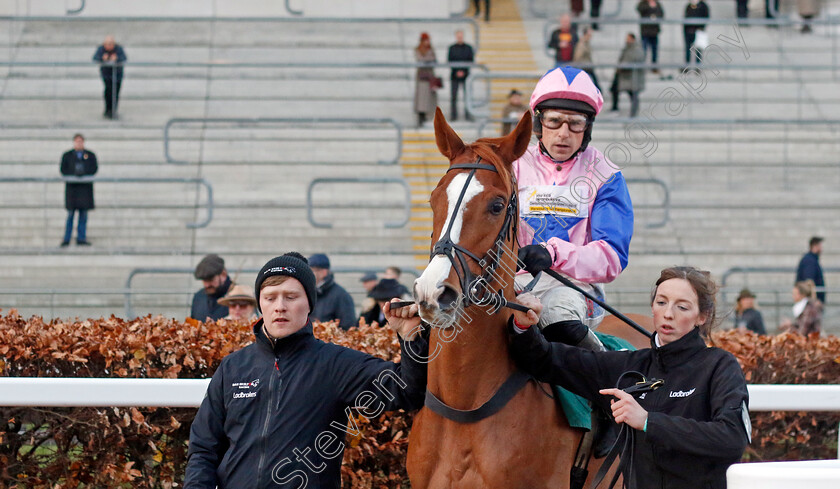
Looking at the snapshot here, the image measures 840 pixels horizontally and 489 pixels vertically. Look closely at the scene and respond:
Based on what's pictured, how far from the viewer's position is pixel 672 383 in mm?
3307

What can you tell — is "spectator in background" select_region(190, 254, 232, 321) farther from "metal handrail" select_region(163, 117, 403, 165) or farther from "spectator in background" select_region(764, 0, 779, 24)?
"spectator in background" select_region(764, 0, 779, 24)

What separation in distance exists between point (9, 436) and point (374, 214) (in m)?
9.60

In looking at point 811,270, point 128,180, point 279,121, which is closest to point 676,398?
point 811,270

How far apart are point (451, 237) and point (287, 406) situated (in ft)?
2.89

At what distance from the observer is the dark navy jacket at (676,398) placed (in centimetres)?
309

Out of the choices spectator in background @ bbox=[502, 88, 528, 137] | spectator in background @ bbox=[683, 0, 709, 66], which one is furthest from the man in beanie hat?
spectator in background @ bbox=[683, 0, 709, 66]

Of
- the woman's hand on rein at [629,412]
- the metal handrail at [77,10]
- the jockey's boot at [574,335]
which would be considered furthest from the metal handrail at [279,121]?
the woman's hand on rein at [629,412]

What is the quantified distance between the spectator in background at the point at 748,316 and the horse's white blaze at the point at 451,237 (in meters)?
7.43

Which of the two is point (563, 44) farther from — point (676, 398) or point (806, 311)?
point (676, 398)

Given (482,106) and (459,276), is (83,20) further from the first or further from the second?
(459,276)

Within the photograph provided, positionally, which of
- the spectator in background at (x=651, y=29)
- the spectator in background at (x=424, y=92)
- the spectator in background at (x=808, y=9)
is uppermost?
the spectator in background at (x=808, y=9)

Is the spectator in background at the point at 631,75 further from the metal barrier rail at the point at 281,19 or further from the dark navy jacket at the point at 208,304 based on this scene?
the dark navy jacket at the point at 208,304

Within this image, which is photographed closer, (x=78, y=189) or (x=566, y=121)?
(x=566, y=121)

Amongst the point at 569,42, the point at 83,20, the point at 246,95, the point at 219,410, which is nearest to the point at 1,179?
the point at 246,95
